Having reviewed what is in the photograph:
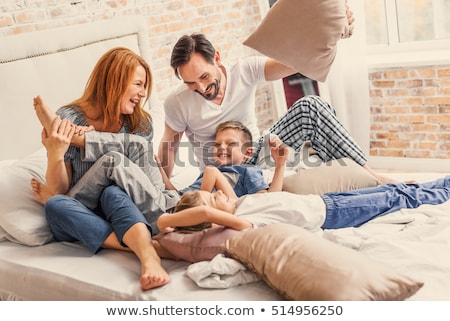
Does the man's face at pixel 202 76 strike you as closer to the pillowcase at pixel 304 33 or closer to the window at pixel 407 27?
the pillowcase at pixel 304 33

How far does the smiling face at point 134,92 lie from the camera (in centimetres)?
241

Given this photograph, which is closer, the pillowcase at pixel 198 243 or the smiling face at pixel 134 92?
the pillowcase at pixel 198 243

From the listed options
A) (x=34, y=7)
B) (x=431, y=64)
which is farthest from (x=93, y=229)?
(x=431, y=64)

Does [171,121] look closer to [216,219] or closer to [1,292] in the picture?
[216,219]

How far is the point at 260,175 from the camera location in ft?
8.45

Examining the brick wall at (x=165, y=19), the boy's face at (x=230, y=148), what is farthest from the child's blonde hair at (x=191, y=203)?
the brick wall at (x=165, y=19)

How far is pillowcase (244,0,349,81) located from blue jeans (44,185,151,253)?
86 cm

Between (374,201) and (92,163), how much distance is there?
1054mm

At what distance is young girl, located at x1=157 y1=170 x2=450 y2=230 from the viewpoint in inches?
86.0

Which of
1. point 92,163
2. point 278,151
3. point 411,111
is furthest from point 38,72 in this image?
point 411,111

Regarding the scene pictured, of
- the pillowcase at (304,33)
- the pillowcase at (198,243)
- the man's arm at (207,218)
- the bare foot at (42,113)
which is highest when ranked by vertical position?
the pillowcase at (304,33)

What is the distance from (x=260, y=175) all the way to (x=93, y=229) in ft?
2.26

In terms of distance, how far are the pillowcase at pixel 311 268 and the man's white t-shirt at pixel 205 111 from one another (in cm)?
68

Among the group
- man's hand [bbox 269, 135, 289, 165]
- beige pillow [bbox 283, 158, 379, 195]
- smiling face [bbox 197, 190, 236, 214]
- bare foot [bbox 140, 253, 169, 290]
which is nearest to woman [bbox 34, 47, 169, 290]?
bare foot [bbox 140, 253, 169, 290]
